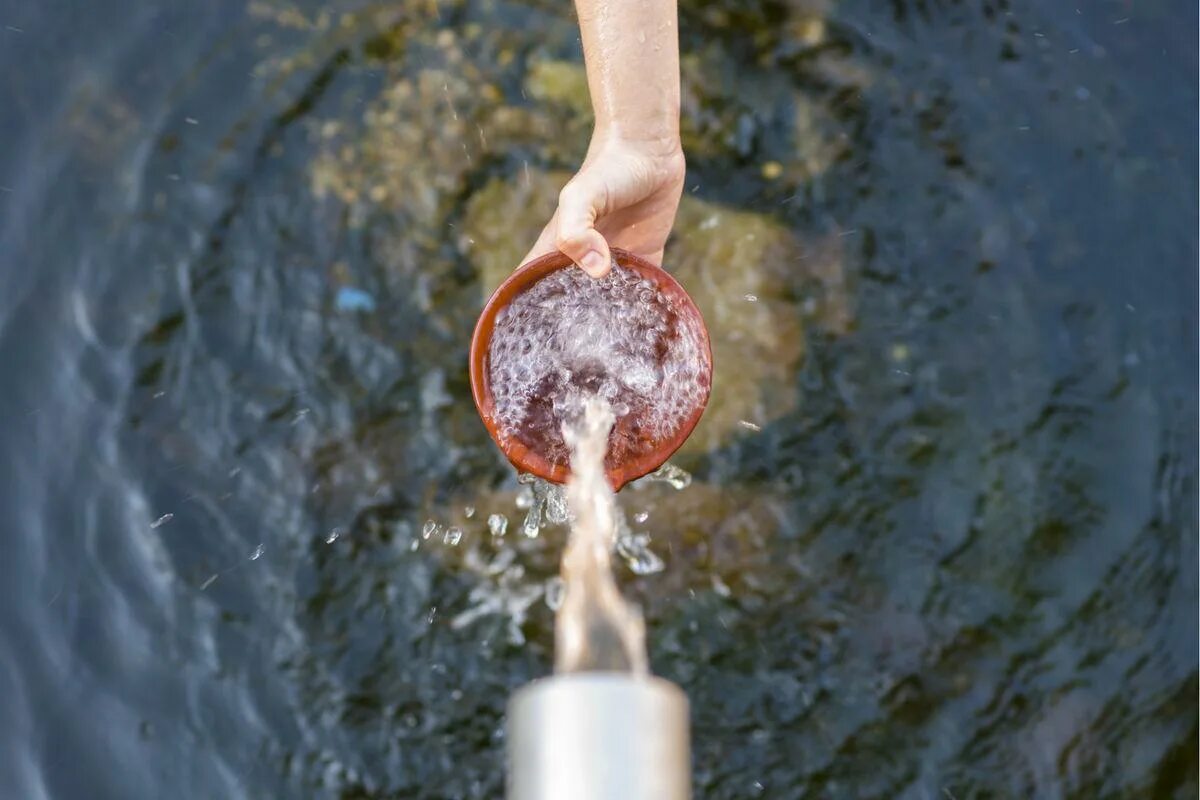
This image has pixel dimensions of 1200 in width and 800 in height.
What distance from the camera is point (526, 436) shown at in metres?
2.03

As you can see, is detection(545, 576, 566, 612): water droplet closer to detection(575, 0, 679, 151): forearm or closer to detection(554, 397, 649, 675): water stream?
detection(554, 397, 649, 675): water stream

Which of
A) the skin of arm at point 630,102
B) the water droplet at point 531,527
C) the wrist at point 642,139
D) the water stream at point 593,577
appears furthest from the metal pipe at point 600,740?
the water droplet at point 531,527

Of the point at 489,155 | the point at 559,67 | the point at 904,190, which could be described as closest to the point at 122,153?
the point at 489,155

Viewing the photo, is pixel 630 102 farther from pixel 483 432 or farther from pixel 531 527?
pixel 531 527

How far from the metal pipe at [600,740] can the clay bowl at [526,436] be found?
1.15m

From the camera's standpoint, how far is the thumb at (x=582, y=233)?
1.85 m

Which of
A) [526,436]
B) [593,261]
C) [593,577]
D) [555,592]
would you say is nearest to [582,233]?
[593,261]

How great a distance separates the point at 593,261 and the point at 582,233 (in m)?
0.05

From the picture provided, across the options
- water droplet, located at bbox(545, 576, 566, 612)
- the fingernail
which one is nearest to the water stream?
water droplet, located at bbox(545, 576, 566, 612)

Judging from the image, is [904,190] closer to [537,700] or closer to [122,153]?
[122,153]

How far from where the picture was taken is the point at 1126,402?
9.07 ft

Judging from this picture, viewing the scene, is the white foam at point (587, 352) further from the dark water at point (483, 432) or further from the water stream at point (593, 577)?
the dark water at point (483, 432)

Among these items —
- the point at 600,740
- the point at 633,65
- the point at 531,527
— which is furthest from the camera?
the point at 531,527

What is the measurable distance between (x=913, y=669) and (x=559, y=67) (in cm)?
184
